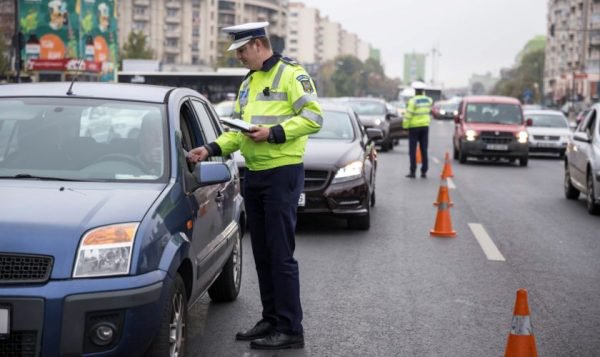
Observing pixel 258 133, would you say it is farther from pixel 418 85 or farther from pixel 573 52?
pixel 573 52

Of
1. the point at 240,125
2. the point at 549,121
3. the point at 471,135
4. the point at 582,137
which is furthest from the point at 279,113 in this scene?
the point at 549,121

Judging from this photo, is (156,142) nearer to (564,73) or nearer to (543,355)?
(543,355)

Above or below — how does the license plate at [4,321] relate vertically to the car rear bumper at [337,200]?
above

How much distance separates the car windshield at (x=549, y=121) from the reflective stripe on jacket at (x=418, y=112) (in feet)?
39.5

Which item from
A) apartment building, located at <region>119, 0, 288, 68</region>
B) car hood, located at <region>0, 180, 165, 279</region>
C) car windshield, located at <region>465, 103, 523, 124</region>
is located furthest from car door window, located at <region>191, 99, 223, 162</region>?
apartment building, located at <region>119, 0, 288, 68</region>

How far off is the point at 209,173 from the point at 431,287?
327cm

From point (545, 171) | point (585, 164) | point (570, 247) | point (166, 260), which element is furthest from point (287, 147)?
point (545, 171)

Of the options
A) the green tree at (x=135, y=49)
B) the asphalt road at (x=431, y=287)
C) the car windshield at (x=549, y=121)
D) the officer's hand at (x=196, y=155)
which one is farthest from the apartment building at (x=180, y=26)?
the officer's hand at (x=196, y=155)

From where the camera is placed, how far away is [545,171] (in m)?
25.2

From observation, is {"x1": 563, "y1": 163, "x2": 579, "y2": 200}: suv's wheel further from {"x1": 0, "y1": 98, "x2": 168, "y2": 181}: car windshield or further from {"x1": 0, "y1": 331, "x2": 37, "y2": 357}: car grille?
{"x1": 0, "y1": 331, "x2": 37, "y2": 357}: car grille

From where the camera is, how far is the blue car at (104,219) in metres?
4.48

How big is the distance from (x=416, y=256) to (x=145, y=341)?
5.87 m

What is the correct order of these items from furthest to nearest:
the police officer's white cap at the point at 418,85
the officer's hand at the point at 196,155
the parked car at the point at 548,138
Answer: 1. the parked car at the point at 548,138
2. the police officer's white cap at the point at 418,85
3. the officer's hand at the point at 196,155

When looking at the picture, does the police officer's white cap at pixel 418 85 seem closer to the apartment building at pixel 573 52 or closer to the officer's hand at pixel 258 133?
the officer's hand at pixel 258 133
